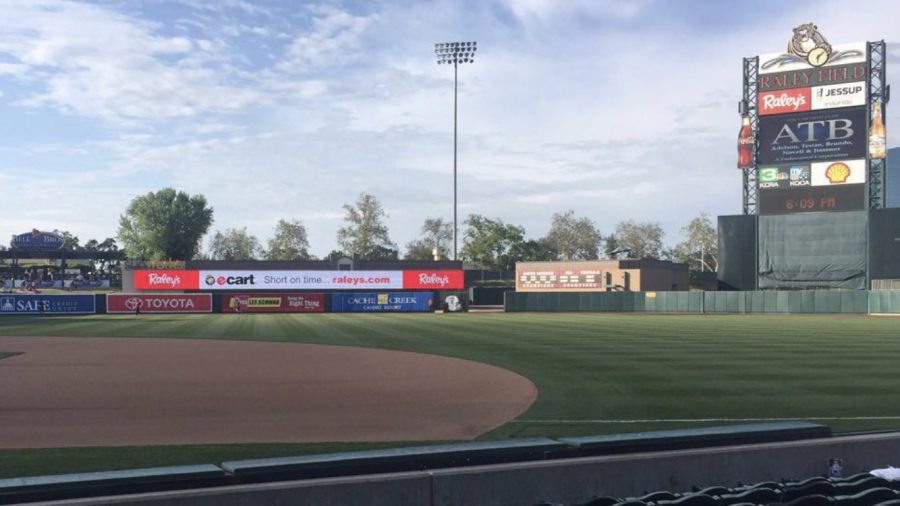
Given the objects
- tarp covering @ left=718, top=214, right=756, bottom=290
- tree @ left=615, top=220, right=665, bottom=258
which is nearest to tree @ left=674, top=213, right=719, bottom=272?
tree @ left=615, top=220, right=665, bottom=258

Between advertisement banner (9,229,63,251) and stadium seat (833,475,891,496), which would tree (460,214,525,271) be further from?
stadium seat (833,475,891,496)

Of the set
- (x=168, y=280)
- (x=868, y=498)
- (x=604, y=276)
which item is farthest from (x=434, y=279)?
(x=868, y=498)

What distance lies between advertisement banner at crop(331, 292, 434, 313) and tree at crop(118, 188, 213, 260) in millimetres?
61927

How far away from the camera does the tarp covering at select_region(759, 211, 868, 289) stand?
53594 mm

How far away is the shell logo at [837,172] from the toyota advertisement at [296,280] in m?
28.3

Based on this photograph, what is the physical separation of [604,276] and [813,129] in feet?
72.2

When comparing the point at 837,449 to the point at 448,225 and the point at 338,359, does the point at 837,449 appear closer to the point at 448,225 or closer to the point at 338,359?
the point at 338,359

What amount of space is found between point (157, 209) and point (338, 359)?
95.4m

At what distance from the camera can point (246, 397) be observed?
583 inches

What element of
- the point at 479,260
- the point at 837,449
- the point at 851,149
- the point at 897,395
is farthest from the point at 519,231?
the point at 837,449

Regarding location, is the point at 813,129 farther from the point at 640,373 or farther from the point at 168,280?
the point at 168,280

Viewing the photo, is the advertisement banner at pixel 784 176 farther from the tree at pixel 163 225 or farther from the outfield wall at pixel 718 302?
the tree at pixel 163 225

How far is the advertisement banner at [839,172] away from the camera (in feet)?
175

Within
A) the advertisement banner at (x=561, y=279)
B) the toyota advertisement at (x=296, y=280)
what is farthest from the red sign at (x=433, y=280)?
the advertisement banner at (x=561, y=279)
